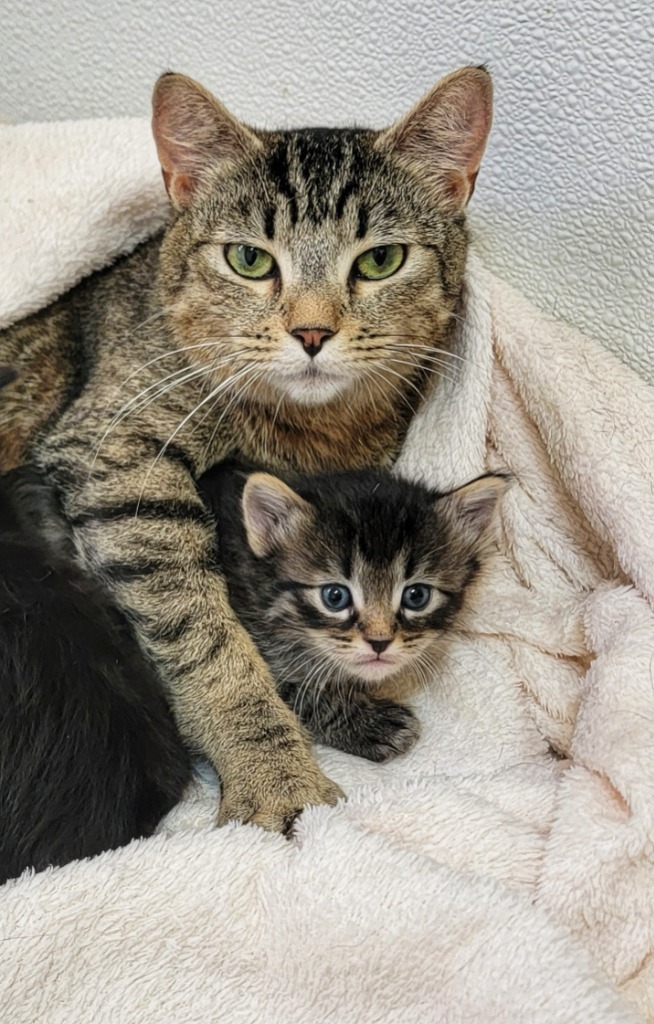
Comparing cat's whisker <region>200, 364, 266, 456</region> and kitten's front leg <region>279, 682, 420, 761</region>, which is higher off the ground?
cat's whisker <region>200, 364, 266, 456</region>

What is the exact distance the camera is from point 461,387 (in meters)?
1.38

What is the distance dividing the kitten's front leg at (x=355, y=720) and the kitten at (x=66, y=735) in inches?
9.3

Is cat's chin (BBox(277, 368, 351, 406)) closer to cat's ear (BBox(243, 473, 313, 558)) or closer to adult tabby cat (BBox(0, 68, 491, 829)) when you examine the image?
adult tabby cat (BBox(0, 68, 491, 829))

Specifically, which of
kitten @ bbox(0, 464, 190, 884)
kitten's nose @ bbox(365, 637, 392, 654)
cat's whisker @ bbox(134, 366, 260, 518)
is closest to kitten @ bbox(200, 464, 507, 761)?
kitten's nose @ bbox(365, 637, 392, 654)

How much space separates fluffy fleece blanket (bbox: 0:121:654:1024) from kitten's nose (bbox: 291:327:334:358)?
0.29 m

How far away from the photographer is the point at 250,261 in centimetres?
130

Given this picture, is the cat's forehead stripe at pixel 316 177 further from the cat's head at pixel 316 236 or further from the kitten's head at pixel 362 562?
the kitten's head at pixel 362 562

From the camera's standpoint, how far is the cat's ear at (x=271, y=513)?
1.27 m

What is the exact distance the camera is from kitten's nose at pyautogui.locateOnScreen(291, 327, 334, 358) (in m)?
1.19

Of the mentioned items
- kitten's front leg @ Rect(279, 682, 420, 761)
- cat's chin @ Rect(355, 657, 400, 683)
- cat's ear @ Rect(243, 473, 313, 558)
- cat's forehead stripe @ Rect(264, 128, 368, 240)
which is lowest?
kitten's front leg @ Rect(279, 682, 420, 761)

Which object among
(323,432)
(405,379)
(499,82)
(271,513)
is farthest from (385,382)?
(499,82)

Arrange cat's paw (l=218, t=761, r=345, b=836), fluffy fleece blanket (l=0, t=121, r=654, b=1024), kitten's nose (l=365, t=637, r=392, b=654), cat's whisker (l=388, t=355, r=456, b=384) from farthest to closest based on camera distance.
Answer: cat's whisker (l=388, t=355, r=456, b=384), kitten's nose (l=365, t=637, r=392, b=654), cat's paw (l=218, t=761, r=345, b=836), fluffy fleece blanket (l=0, t=121, r=654, b=1024)

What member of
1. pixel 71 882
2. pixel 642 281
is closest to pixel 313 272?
pixel 642 281

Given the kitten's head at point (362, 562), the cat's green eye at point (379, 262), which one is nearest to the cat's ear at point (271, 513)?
the kitten's head at point (362, 562)
